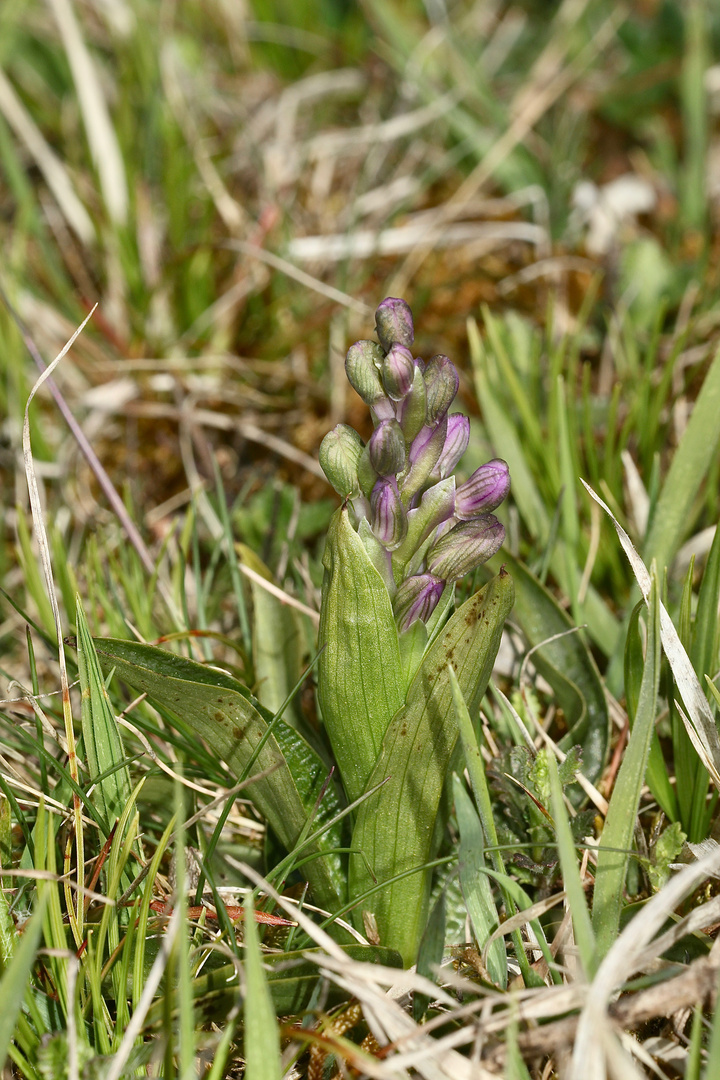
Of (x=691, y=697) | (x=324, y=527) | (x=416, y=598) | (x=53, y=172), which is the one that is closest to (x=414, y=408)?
(x=416, y=598)

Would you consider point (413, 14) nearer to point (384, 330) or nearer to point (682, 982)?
point (384, 330)

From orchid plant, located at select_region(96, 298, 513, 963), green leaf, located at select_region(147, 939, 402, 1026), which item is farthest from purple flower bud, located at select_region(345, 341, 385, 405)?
green leaf, located at select_region(147, 939, 402, 1026)

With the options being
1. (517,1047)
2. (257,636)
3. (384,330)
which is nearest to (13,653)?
(257,636)

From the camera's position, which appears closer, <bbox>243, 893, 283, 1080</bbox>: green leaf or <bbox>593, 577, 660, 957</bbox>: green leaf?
<bbox>243, 893, 283, 1080</bbox>: green leaf

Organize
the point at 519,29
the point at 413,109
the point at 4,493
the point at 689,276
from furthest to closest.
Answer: the point at 519,29
the point at 413,109
the point at 689,276
the point at 4,493

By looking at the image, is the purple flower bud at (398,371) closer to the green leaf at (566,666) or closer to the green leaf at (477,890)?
the green leaf at (566,666)

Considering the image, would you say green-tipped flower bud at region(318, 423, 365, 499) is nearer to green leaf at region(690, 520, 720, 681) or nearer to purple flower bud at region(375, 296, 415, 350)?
purple flower bud at region(375, 296, 415, 350)

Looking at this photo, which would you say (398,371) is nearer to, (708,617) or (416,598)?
(416,598)
